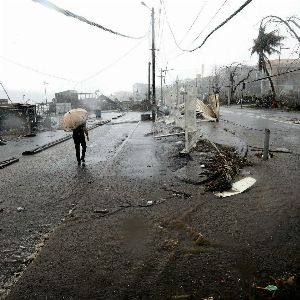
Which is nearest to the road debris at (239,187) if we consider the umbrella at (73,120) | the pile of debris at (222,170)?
the pile of debris at (222,170)

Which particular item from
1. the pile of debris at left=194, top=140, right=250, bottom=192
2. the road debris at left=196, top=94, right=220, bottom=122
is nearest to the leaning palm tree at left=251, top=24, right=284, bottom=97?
the road debris at left=196, top=94, right=220, bottom=122

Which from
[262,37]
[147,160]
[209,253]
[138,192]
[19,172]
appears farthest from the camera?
[262,37]

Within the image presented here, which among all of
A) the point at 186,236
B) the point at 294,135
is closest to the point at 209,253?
the point at 186,236

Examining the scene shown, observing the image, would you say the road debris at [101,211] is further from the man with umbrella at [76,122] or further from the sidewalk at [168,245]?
the man with umbrella at [76,122]

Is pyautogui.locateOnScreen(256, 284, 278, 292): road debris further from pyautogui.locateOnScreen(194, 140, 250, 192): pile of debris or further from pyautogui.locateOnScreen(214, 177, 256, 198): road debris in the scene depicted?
pyautogui.locateOnScreen(194, 140, 250, 192): pile of debris

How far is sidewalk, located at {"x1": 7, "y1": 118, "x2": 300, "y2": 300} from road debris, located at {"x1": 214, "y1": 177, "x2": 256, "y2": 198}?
177 mm

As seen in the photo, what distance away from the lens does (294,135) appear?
579 inches

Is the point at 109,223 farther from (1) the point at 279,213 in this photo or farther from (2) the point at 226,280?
(1) the point at 279,213

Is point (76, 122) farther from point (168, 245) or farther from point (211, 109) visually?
point (211, 109)

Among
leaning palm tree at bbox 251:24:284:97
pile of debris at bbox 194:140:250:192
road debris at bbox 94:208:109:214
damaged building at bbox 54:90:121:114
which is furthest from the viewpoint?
damaged building at bbox 54:90:121:114

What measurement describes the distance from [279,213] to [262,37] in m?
41.8

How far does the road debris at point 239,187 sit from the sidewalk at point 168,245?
0.58 feet

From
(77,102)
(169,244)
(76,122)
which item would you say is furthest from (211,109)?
(77,102)

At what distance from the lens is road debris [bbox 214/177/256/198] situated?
21.0ft
